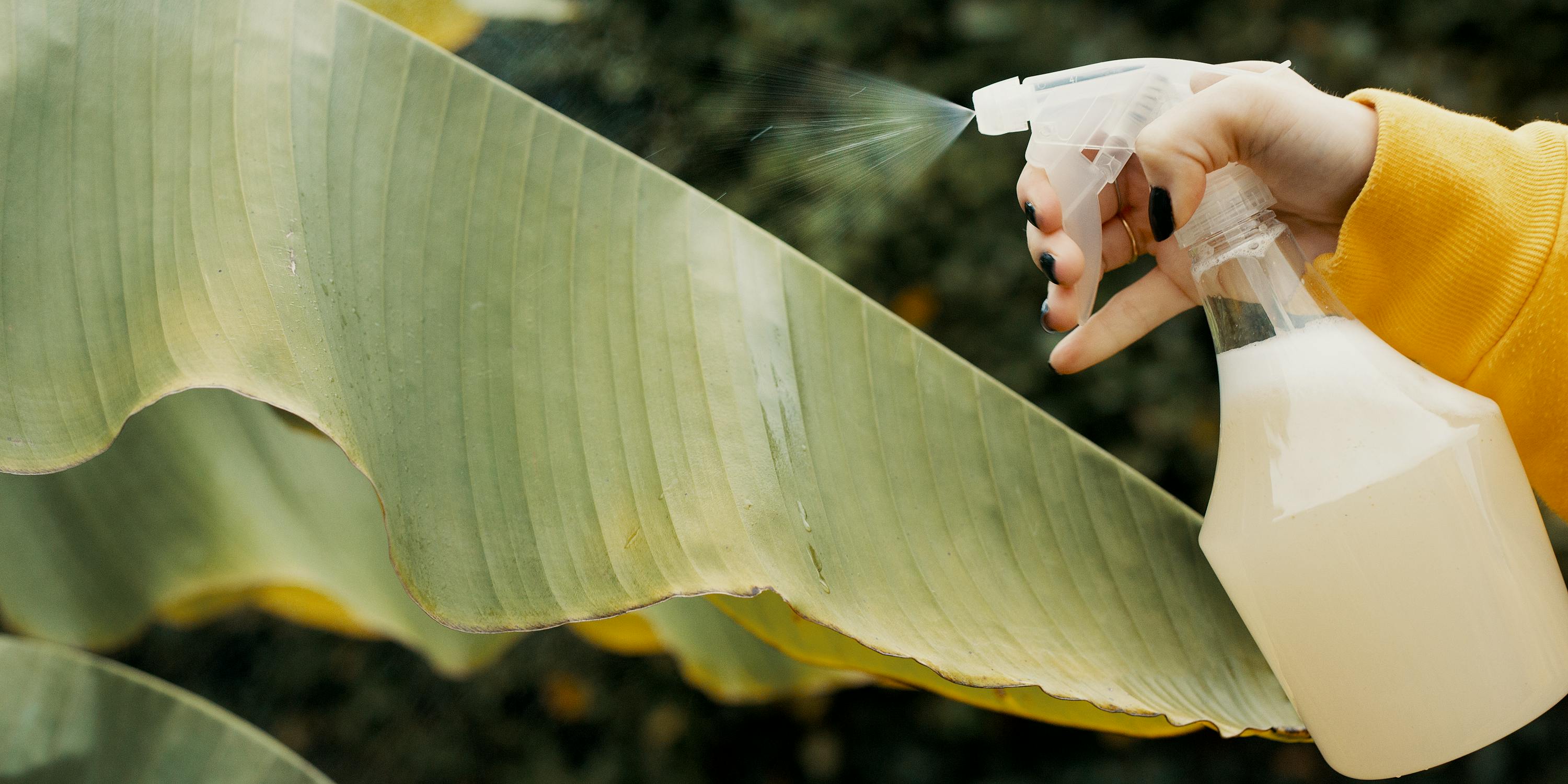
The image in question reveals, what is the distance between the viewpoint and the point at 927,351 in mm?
482

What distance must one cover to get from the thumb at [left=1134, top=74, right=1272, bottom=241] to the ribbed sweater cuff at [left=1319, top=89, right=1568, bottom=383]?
6cm

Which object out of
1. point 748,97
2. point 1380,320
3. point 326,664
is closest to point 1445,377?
point 1380,320

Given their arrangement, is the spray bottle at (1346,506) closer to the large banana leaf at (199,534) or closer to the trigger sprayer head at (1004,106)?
the trigger sprayer head at (1004,106)

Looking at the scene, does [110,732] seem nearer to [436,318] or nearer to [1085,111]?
[436,318]

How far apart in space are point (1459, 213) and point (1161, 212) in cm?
14

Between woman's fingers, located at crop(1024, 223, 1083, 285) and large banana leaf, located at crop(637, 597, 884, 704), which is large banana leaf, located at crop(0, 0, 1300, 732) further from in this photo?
large banana leaf, located at crop(637, 597, 884, 704)

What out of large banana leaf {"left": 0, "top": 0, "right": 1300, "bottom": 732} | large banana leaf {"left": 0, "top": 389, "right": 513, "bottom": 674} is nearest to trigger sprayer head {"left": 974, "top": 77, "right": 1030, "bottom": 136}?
large banana leaf {"left": 0, "top": 0, "right": 1300, "bottom": 732}

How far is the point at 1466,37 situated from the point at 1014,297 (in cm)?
52

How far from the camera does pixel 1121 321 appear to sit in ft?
1.86

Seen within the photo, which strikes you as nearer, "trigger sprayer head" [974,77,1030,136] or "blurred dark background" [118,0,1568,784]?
"trigger sprayer head" [974,77,1030,136]

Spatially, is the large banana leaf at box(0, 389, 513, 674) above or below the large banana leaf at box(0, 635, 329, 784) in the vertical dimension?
above

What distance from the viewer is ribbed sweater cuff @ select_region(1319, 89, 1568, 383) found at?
419mm

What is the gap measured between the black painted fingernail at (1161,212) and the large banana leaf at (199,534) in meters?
0.38

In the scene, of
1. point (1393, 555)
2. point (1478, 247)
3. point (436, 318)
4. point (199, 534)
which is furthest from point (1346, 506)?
point (199, 534)
